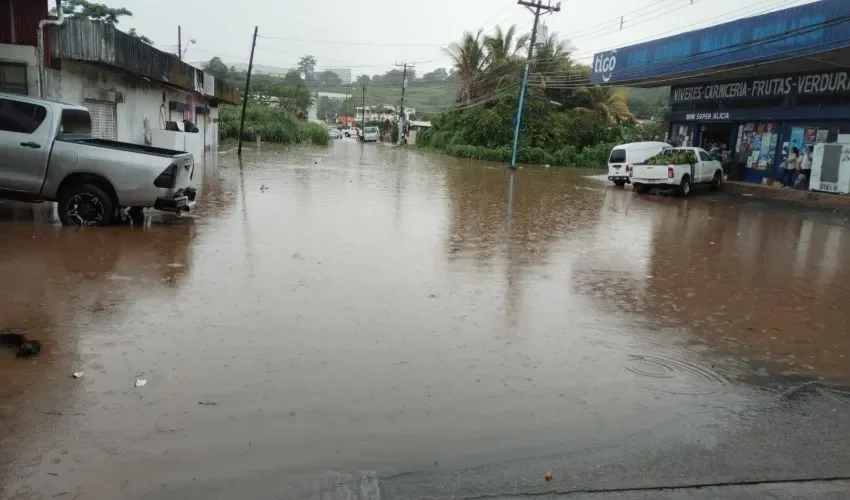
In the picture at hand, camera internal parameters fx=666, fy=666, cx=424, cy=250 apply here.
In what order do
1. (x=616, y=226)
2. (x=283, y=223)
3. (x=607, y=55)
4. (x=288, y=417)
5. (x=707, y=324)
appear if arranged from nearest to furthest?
1. (x=288, y=417)
2. (x=707, y=324)
3. (x=283, y=223)
4. (x=616, y=226)
5. (x=607, y=55)

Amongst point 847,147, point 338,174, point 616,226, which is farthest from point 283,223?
point 847,147

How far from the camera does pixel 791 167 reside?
2516cm

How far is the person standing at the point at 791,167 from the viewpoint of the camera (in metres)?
25.0

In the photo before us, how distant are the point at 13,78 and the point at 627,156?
2216 centimetres

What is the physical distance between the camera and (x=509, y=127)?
49969 mm

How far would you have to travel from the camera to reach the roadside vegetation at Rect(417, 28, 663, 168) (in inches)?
1895

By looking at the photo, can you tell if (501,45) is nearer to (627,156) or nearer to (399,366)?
(627,156)

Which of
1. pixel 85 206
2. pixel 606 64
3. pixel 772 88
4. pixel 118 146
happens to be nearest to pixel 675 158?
pixel 772 88

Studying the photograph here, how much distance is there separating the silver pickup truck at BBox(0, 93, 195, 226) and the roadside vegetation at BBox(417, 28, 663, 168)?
129ft

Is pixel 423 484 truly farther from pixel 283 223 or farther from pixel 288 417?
pixel 283 223

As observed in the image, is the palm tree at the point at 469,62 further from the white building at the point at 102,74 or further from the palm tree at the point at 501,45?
the white building at the point at 102,74

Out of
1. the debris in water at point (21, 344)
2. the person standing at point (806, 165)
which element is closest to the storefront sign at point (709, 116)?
the person standing at point (806, 165)

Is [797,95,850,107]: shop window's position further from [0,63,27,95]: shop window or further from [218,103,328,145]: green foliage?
[218,103,328,145]: green foliage

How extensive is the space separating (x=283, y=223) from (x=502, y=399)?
8.24 m
